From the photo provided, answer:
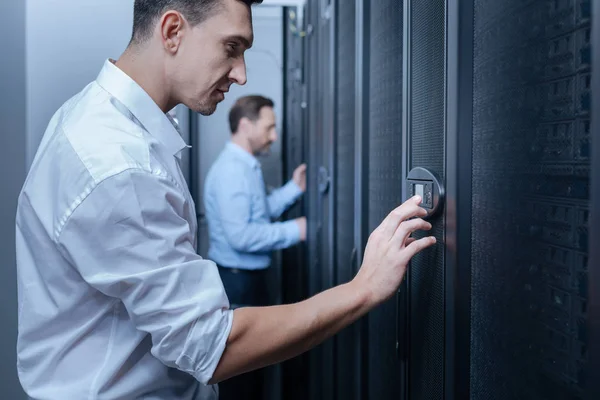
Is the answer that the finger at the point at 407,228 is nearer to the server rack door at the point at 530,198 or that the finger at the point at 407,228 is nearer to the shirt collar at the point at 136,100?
the server rack door at the point at 530,198

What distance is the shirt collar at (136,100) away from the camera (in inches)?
42.6

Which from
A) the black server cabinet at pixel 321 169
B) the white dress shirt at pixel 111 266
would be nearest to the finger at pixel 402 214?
the white dress shirt at pixel 111 266

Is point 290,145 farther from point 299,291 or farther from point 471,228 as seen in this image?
point 471,228

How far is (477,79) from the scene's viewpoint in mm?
807

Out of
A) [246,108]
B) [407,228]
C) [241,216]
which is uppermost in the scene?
[246,108]

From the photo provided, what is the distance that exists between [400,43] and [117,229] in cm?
67

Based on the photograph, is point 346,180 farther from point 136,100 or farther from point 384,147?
point 136,100

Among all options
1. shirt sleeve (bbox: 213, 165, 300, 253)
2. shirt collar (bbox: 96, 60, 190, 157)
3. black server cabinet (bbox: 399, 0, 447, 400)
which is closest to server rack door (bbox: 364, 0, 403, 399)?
black server cabinet (bbox: 399, 0, 447, 400)

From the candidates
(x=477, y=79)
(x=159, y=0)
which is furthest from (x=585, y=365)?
(x=159, y=0)

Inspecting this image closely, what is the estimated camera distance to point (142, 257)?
91 cm

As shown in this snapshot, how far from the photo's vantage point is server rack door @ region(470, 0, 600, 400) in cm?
55

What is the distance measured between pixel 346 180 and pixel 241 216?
122 cm

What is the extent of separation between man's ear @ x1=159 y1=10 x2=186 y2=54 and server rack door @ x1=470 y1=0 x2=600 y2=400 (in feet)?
1.88

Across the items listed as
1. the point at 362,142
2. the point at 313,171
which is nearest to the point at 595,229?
the point at 362,142
